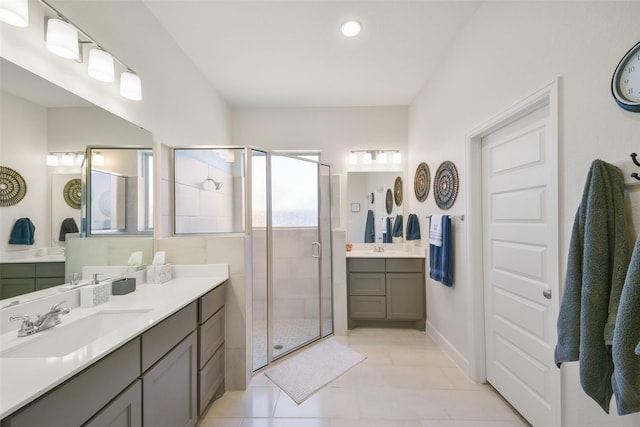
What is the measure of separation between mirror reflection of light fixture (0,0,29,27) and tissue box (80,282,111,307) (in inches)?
47.4

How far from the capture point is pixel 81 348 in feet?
2.91

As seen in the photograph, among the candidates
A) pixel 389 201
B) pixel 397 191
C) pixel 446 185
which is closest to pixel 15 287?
pixel 446 185

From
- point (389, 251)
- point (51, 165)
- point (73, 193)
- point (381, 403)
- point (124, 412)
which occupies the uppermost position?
point (51, 165)

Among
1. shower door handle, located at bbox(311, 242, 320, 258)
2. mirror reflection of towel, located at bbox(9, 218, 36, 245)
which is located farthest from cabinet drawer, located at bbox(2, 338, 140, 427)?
shower door handle, located at bbox(311, 242, 320, 258)

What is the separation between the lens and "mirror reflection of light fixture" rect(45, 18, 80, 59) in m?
1.15

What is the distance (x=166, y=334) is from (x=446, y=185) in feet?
7.91

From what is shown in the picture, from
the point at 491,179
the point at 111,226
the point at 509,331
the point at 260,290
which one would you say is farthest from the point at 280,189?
the point at 509,331

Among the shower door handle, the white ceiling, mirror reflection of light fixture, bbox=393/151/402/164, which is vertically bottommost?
the shower door handle

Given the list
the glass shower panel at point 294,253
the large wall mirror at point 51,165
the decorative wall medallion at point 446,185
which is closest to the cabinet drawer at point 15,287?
the large wall mirror at point 51,165

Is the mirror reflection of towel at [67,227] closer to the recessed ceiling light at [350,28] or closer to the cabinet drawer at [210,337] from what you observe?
the cabinet drawer at [210,337]

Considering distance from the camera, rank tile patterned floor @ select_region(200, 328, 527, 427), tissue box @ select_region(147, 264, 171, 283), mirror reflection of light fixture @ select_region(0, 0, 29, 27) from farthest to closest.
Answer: tissue box @ select_region(147, 264, 171, 283) < tile patterned floor @ select_region(200, 328, 527, 427) < mirror reflection of light fixture @ select_region(0, 0, 29, 27)

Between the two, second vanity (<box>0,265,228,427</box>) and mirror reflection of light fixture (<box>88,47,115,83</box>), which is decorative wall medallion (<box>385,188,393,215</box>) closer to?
second vanity (<box>0,265,228,427</box>)

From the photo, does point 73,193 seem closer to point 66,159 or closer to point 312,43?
point 66,159

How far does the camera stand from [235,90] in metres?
3.00
